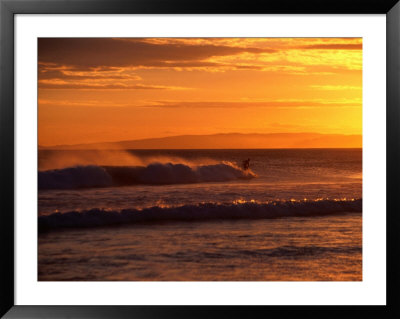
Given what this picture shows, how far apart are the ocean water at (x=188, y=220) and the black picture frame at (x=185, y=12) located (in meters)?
0.19

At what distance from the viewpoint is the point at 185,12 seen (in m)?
1.77

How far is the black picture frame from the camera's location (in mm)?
1731

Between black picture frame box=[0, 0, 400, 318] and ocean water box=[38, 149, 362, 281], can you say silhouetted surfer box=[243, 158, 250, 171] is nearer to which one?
ocean water box=[38, 149, 362, 281]

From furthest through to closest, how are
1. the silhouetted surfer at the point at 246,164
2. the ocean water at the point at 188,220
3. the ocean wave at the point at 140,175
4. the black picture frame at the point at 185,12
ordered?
1. the silhouetted surfer at the point at 246,164
2. the ocean wave at the point at 140,175
3. the ocean water at the point at 188,220
4. the black picture frame at the point at 185,12

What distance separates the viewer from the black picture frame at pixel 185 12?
1731mm

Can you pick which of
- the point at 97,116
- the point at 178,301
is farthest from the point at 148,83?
the point at 178,301

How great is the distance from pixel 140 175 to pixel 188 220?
2.68 metres

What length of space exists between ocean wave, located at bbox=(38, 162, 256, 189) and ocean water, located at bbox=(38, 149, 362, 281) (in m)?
0.02

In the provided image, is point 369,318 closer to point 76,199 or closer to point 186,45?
point 76,199

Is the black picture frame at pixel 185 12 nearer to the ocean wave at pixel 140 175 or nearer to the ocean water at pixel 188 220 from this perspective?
the ocean water at pixel 188 220

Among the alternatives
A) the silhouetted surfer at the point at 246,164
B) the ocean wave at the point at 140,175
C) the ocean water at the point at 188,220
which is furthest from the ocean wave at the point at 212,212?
the silhouetted surfer at the point at 246,164

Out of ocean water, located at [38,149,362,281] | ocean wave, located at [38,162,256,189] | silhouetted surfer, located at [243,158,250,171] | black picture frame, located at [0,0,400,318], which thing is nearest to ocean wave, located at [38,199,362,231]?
ocean water, located at [38,149,362,281]

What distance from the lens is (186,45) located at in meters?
5.31

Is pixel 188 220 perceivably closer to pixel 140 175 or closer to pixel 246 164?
pixel 140 175
